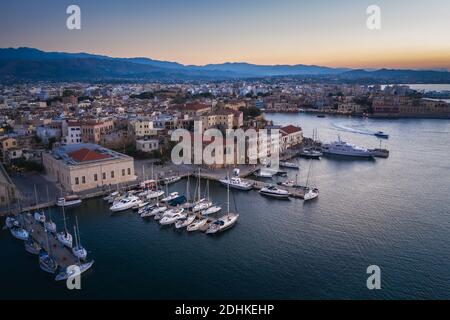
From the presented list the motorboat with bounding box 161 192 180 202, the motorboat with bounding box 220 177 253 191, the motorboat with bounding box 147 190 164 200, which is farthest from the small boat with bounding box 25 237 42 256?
the motorboat with bounding box 220 177 253 191

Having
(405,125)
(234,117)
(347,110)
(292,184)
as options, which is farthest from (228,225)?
(347,110)

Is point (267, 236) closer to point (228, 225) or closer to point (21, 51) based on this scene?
point (228, 225)

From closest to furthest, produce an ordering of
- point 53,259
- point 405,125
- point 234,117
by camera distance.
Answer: point 53,259
point 234,117
point 405,125

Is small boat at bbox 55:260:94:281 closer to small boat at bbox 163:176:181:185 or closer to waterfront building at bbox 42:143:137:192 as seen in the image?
waterfront building at bbox 42:143:137:192

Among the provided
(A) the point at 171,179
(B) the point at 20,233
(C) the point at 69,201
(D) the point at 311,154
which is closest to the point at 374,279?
(B) the point at 20,233

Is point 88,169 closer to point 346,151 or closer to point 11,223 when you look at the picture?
point 11,223

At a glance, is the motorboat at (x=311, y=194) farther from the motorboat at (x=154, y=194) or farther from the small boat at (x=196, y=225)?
the motorboat at (x=154, y=194)
